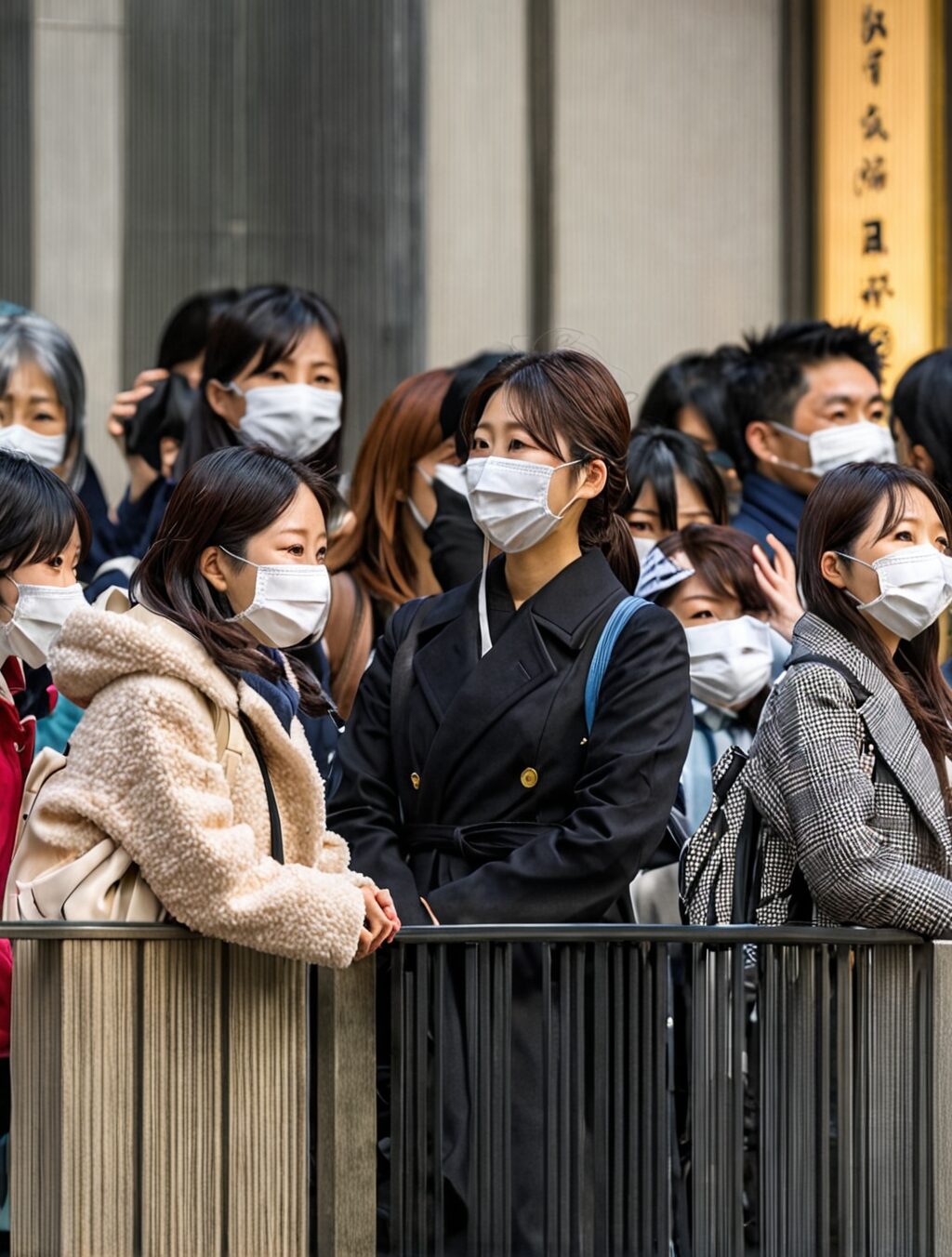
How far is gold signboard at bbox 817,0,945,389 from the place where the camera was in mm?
10312

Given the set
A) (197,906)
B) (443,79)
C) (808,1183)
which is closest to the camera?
(197,906)

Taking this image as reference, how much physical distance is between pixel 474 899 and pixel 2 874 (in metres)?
1.12

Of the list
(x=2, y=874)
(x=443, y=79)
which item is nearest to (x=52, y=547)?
(x=2, y=874)

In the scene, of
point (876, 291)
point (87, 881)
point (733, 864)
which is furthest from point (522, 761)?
point (876, 291)

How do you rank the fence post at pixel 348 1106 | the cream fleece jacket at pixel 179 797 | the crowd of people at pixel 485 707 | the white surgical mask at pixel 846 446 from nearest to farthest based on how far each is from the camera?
the cream fleece jacket at pixel 179 797 < the crowd of people at pixel 485 707 < the fence post at pixel 348 1106 < the white surgical mask at pixel 846 446

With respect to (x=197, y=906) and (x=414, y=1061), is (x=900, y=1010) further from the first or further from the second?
(x=197, y=906)

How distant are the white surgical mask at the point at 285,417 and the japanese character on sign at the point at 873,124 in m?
4.45

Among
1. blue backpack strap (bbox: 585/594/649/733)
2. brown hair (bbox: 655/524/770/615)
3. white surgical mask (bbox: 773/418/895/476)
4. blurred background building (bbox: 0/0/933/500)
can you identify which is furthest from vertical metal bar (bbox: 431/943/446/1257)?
blurred background building (bbox: 0/0/933/500)

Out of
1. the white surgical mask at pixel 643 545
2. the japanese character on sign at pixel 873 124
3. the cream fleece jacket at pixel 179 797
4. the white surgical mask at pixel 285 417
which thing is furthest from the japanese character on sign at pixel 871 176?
the cream fleece jacket at pixel 179 797

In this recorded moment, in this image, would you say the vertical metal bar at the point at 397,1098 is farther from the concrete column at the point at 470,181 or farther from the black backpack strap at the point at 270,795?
the concrete column at the point at 470,181

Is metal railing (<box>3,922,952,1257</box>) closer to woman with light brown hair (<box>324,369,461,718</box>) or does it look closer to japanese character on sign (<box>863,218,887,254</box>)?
woman with light brown hair (<box>324,369,461,718</box>)

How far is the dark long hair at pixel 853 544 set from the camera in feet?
17.8

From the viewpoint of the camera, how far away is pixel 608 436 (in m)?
5.45

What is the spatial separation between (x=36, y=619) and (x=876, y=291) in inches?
240
